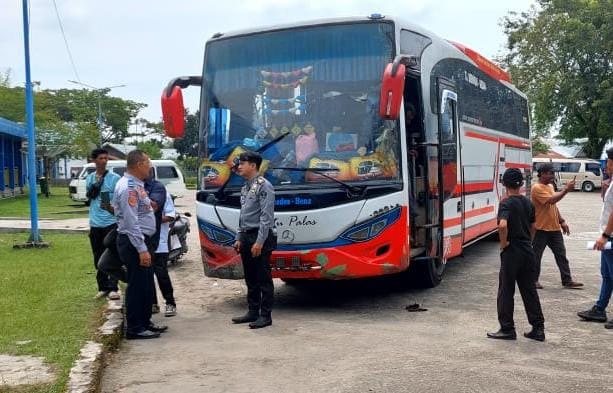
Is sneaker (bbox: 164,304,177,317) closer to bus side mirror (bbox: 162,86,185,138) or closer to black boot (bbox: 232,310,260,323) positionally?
black boot (bbox: 232,310,260,323)

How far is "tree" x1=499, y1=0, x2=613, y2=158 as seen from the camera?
135ft

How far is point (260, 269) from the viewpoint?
293 inches

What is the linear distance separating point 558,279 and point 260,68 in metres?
5.45

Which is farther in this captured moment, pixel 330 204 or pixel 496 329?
pixel 330 204

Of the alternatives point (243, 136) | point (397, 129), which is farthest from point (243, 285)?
point (397, 129)

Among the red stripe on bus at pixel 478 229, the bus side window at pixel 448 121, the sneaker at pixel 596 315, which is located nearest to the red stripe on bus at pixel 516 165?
the red stripe on bus at pixel 478 229

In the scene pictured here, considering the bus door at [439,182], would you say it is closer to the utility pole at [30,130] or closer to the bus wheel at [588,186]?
the utility pole at [30,130]

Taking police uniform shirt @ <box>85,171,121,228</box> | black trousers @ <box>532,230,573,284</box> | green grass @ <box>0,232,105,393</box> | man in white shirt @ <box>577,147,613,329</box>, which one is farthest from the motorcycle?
man in white shirt @ <box>577,147,613,329</box>

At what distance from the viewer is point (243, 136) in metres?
8.13

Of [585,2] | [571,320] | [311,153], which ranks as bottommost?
[571,320]

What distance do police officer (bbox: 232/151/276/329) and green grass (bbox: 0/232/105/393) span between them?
5.38 ft

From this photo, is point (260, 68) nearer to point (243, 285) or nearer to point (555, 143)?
point (243, 285)

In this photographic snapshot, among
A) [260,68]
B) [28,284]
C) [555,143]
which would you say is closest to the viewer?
[260,68]

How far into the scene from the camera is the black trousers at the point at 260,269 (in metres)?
7.38
